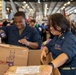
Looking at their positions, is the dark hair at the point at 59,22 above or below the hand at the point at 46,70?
above

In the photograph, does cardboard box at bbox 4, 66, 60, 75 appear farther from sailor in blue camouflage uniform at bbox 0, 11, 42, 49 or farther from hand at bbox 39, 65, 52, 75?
sailor in blue camouflage uniform at bbox 0, 11, 42, 49

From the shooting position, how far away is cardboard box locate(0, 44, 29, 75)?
2164 millimetres

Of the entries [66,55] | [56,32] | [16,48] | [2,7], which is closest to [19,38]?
[16,48]

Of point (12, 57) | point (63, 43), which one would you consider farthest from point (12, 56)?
point (63, 43)

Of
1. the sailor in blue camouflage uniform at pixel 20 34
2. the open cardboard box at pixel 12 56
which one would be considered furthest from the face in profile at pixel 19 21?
the open cardboard box at pixel 12 56

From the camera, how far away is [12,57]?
217 cm

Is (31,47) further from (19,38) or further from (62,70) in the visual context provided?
(62,70)

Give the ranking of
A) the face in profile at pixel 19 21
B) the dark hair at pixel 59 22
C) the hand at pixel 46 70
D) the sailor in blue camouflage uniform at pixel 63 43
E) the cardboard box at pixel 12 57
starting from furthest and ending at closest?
the face in profile at pixel 19 21 < the cardboard box at pixel 12 57 < the dark hair at pixel 59 22 < the sailor in blue camouflage uniform at pixel 63 43 < the hand at pixel 46 70

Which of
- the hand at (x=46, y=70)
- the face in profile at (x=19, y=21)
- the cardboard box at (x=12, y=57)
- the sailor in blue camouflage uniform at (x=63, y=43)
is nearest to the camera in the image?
the hand at (x=46, y=70)

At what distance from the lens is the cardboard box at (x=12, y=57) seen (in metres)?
2.16

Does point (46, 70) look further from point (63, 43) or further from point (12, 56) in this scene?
point (12, 56)

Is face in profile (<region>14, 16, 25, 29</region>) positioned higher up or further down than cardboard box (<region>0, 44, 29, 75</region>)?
higher up

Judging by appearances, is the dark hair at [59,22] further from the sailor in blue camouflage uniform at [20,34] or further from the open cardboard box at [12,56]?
the sailor in blue camouflage uniform at [20,34]

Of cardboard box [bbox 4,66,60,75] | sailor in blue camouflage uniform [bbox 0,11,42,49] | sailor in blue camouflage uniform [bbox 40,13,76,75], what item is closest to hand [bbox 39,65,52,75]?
cardboard box [bbox 4,66,60,75]
